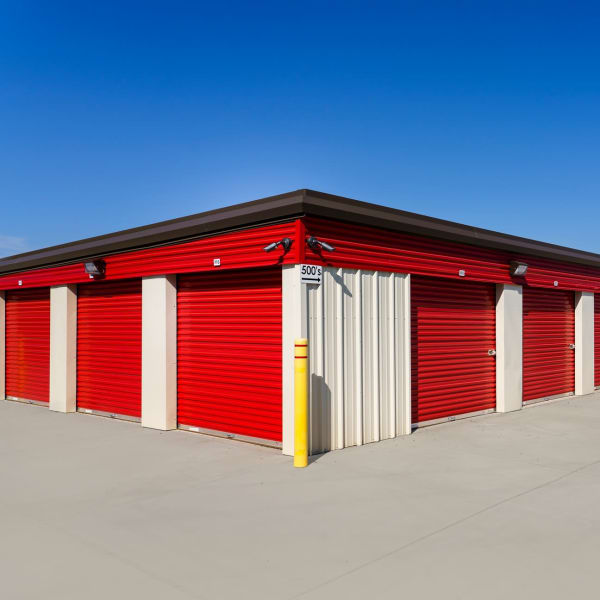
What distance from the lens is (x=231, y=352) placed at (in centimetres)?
864

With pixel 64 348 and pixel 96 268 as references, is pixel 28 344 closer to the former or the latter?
pixel 64 348

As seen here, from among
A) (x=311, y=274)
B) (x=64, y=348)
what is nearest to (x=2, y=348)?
(x=64, y=348)

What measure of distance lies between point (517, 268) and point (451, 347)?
7.83 ft

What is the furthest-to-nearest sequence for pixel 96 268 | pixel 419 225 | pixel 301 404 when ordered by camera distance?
pixel 96 268 → pixel 419 225 → pixel 301 404

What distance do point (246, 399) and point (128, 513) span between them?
10.9ft

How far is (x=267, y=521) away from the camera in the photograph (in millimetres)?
4859

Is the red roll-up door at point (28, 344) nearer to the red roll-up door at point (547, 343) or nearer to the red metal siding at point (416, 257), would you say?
the red metal siding at point (416, 257)

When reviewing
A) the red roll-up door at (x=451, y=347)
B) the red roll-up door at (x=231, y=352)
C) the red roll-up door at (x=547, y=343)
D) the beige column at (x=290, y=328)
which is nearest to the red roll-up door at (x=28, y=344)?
the red roll-up door at (x=231, y=352)

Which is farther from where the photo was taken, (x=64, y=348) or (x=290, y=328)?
(x=64, y=348)

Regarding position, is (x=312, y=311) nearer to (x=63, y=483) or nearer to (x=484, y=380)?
(x=63, y=483)

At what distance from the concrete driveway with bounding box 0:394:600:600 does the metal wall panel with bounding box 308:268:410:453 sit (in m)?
0.38

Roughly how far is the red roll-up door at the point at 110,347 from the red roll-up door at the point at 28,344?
1569mm

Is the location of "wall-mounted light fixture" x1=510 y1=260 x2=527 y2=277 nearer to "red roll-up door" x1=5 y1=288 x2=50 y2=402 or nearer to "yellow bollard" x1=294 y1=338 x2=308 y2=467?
"yellow bollard" x1=294 y1=338 x2=308 y2=467

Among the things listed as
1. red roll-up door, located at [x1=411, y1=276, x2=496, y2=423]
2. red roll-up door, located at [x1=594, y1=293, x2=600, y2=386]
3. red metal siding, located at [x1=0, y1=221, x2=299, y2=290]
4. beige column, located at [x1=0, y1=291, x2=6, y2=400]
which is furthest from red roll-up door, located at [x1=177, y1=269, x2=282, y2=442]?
red roll-up door, located at [x1=594, y1=293, x2=600, y2=386]
